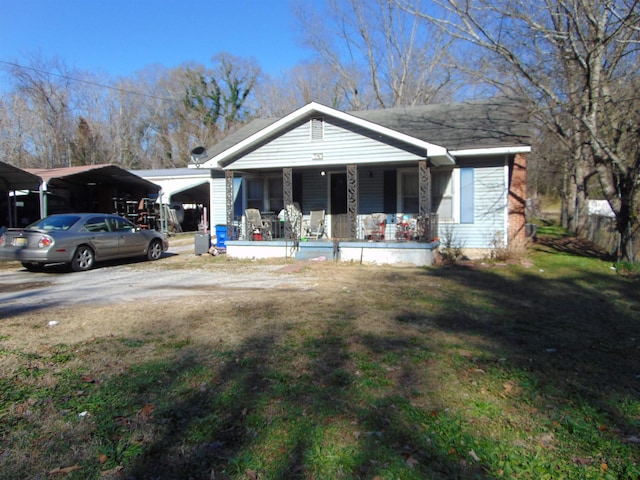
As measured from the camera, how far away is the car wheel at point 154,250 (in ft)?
45.4

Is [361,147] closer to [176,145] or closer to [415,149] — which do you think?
[415,149]

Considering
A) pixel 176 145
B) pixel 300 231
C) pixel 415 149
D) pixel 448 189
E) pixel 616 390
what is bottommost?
pixel 616 390

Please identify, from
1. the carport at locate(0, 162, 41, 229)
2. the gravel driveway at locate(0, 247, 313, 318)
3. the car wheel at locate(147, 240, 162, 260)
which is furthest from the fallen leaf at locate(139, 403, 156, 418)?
the carport at locate(0, 162, 41, 229)

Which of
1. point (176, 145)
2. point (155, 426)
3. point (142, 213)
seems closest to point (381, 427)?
point (155, 426)

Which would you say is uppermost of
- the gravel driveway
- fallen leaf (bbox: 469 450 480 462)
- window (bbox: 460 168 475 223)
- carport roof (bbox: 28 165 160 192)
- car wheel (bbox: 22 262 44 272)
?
carport roof (bbox: 28 165 160 192)

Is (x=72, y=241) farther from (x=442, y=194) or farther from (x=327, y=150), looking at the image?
(x=442, y=194)

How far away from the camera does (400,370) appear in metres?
4.41

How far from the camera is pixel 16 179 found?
60.4 ft

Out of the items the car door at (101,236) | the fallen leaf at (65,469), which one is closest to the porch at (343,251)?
the car door at (101,236)

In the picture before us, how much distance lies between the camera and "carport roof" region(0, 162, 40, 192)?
17141 millimetres

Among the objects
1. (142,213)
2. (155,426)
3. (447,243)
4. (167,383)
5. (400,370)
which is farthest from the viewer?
(142,213)

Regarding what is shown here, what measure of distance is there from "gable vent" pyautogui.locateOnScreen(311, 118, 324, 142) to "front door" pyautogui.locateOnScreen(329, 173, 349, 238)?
2131 millimetres

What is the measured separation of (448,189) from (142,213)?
53.2 feet

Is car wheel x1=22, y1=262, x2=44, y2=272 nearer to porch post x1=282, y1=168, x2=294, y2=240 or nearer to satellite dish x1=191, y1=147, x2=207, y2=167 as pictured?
satellite dish x1=191, y1=147, x2=207, y2=167
